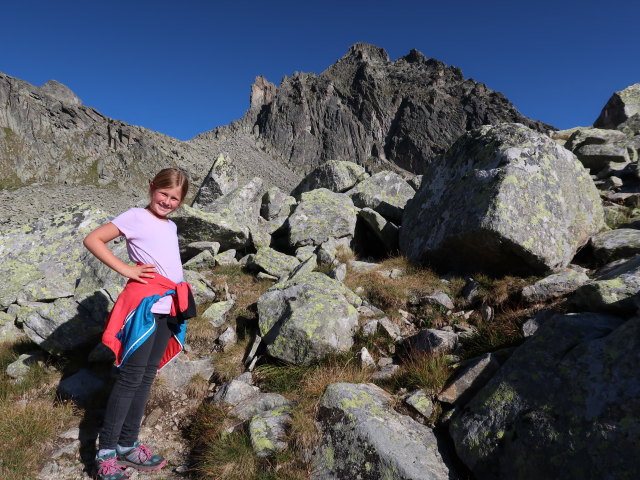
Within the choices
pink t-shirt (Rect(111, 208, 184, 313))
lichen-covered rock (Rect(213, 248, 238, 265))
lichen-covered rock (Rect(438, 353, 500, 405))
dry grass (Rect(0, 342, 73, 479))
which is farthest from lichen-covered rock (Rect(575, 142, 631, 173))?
dry grass (Rect(0, 342, 73, 479))

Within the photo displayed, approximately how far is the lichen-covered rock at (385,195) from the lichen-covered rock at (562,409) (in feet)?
32.0

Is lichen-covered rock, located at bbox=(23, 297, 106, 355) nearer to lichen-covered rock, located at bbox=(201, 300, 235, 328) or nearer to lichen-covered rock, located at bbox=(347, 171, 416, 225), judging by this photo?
lichen-covered rock, located at bbox=(201, 300, 235, 328)

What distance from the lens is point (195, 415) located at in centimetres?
559

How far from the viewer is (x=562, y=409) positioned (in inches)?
138

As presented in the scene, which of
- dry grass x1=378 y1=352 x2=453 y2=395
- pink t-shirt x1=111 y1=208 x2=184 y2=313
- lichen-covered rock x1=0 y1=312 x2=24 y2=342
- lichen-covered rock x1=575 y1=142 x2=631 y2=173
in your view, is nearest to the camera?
pink t-shirt x1=111 y1=208 x2=184 y2=313

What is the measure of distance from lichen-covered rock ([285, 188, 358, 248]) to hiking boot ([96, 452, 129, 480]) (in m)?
8.93

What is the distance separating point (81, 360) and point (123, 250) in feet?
15.2

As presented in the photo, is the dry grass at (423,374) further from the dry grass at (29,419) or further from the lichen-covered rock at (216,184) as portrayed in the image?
the lichen-covered rock at (216,184)

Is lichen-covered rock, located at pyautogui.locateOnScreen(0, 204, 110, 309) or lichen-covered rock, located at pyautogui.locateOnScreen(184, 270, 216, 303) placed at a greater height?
lichen-covered rock, located at pyautogui.locateOnScreen(184, 270, 216, 303)

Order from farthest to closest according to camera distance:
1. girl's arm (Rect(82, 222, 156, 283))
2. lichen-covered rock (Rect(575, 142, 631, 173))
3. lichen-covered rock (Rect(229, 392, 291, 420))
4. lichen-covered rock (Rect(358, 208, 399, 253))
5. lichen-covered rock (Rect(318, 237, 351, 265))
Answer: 1. lichen-covered rock (Rect(575, 142, 631, 173))
2. lichen-covered rock (Rect(358, 208, 399, 253))
3. lichen-covered rock (Rect(318, 237, 351, 265))
4. lichen-covered rock (Rect(229, 392, 291, 420))
5. girl's arm (Rect(82, 222, 156, 283))

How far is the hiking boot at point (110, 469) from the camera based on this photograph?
4.29 meters

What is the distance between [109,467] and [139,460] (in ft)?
1.18

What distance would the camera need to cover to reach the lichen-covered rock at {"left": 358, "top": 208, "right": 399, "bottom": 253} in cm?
1173

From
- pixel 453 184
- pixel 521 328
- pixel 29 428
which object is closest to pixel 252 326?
pixel 29 428
